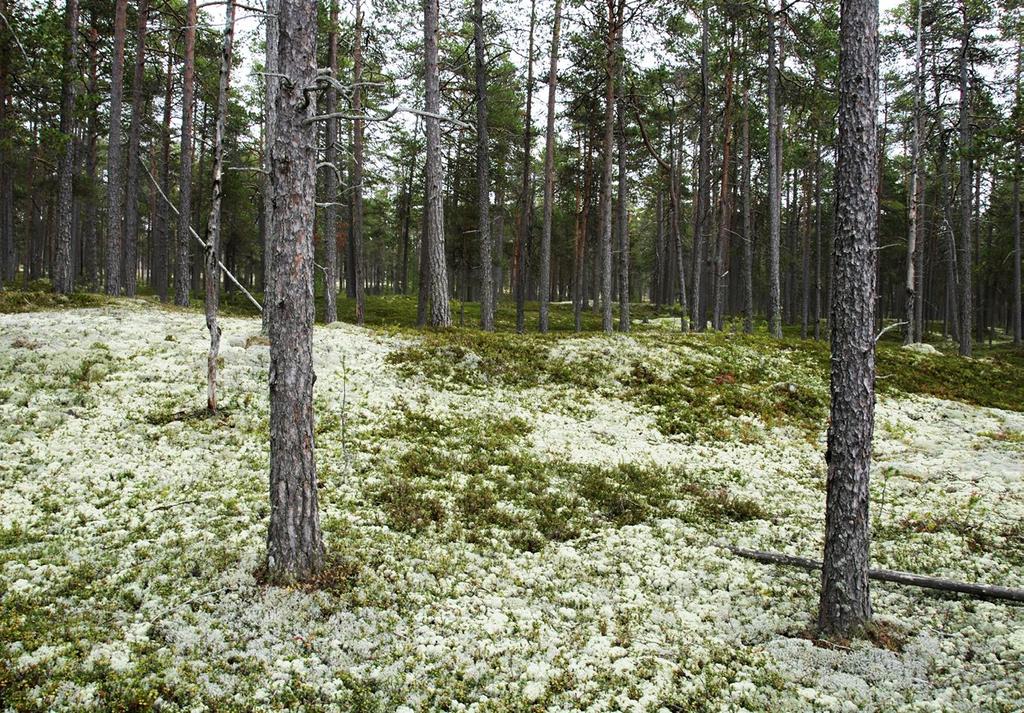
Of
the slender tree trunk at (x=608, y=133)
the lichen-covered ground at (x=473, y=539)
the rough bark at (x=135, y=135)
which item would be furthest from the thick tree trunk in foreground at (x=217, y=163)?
the rough bark at (x=135, y=135)

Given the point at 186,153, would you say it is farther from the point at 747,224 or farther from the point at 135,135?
the point at 747,224

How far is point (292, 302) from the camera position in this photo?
221 inches

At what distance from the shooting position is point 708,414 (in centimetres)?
1253

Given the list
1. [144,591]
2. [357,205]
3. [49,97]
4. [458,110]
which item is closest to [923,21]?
[458,110]

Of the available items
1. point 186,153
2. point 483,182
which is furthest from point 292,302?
point 186,153

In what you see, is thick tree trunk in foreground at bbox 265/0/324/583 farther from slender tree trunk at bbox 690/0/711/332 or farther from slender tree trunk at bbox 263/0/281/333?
slender tree trunk at bbox 690/0/711/332

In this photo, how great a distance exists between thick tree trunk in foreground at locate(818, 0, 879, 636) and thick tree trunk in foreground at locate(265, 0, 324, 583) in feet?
17.1

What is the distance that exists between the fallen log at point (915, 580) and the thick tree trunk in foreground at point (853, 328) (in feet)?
1.72

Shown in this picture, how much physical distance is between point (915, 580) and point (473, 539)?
5.06 metres

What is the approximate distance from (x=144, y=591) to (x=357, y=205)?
71.1 ft

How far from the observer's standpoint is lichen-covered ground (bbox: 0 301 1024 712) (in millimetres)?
4570

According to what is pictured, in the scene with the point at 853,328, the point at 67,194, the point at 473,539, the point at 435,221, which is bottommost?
the point at 473,539

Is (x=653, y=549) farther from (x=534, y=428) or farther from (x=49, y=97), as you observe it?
(x=49, y=97)

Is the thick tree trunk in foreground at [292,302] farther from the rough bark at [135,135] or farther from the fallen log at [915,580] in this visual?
the rough bark at [135,135]
